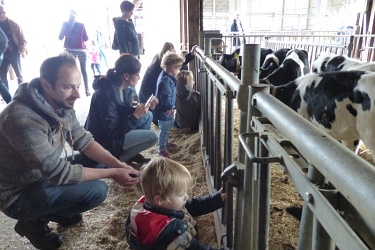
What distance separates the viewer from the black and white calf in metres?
2.38

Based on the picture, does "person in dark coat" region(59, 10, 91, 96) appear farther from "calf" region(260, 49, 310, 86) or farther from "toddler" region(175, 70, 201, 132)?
"calf" region(260, 49, 310, 86)

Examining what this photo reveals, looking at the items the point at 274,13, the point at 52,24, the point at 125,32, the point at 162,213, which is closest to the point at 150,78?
the point at 125,32

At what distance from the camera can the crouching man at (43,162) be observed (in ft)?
5.77

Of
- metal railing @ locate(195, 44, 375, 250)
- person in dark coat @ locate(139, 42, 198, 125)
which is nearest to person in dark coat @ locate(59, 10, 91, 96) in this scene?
person in dark coat @ locate(139, 42, 198, 125)

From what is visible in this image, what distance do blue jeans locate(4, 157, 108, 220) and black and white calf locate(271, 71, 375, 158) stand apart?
2.00 metres

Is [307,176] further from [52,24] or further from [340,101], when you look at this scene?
[52,24]

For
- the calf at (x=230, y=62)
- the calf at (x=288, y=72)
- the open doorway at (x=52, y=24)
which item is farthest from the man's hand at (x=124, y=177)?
the open doorway at (x=52, y=24)

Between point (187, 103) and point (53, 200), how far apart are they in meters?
2.53

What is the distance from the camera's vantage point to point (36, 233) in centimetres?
203

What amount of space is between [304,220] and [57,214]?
185 centimetres

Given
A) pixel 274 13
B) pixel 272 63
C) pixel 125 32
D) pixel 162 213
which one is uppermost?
pixel 274 13

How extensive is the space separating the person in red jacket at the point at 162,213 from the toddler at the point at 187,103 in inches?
104

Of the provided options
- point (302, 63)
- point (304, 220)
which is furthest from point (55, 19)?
point (304, 220)

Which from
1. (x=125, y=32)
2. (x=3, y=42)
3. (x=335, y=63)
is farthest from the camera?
(x=125, y=32)
